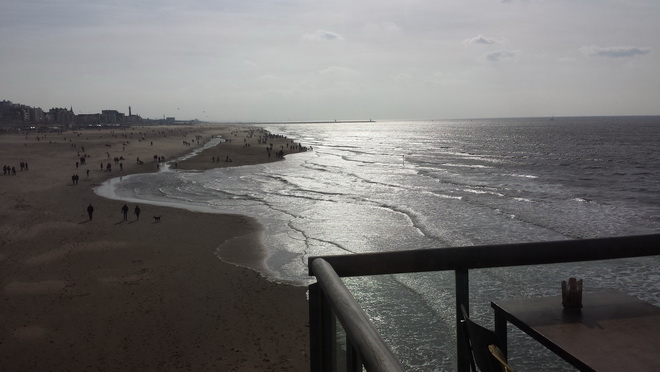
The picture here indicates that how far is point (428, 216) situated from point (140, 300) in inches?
665

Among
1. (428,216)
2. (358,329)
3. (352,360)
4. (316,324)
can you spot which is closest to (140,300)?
(316,324)

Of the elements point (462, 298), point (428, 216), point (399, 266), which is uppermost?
point (399, 266)

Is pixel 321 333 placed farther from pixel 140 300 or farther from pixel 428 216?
pixel 428 216

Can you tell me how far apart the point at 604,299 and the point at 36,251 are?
72.9ft

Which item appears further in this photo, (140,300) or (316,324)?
(140,300)

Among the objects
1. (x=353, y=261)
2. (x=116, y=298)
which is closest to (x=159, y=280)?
(x=116, y=298)

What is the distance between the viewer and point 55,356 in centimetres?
1159

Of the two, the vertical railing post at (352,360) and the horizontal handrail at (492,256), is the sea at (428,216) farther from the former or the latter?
the vertical railing post at (352,360)

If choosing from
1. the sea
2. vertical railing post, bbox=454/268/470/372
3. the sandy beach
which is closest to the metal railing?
vertical railing post, bbox=454/268/470/372

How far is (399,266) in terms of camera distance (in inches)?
100

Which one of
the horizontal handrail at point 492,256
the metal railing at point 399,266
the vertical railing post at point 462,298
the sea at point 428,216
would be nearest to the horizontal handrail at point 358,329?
the metal railing at point 399,266

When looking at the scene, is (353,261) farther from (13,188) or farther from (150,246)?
(13,188)

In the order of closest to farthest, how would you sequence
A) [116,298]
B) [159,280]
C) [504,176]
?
[116,298], [159,280], [504,176]

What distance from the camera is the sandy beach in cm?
1165
